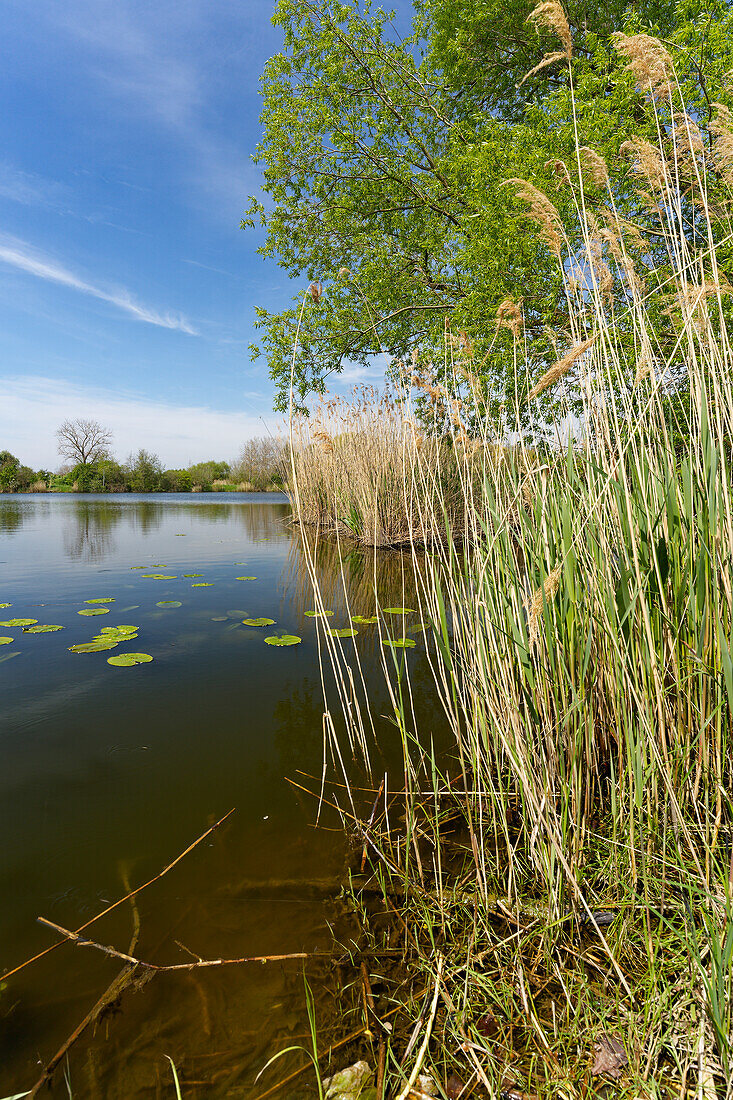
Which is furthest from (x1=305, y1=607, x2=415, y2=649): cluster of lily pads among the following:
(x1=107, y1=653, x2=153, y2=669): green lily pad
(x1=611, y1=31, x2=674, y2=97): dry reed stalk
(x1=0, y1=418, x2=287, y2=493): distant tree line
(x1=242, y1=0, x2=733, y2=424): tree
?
(x1=0, y1=418, x2=287, y2=493): distant tree line

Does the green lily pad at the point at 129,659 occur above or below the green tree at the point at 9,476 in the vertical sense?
below

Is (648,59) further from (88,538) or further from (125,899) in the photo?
(88,538)

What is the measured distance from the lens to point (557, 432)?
141cm

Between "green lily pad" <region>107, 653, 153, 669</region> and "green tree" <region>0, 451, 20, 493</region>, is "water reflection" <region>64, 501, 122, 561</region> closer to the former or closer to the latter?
"green lily pad" <region>107, 653, 153, 669</region>

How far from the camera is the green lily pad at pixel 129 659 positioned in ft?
8.04

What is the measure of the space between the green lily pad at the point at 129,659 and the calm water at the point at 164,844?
57 millimetres

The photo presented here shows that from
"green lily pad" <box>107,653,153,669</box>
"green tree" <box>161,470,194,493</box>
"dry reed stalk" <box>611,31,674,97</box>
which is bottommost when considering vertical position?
"green lily pad" <box>107,653,153,669</box>

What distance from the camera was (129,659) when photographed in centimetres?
250

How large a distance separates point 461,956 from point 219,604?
9.92 feet

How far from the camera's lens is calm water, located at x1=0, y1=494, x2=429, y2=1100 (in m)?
0.81

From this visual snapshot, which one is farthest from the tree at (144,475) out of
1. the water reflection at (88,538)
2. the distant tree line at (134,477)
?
the water reflection at (88,538)

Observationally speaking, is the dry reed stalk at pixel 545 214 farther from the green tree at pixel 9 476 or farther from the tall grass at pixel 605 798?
the green tree at pixel 9 476

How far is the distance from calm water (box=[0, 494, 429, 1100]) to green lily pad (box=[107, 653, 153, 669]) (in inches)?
2.2

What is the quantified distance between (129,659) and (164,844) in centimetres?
145
